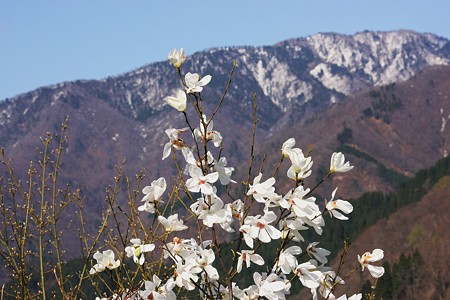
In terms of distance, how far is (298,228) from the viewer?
3.36 metres

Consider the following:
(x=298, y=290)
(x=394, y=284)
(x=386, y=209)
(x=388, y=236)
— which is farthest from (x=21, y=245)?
(x=386, y=209)

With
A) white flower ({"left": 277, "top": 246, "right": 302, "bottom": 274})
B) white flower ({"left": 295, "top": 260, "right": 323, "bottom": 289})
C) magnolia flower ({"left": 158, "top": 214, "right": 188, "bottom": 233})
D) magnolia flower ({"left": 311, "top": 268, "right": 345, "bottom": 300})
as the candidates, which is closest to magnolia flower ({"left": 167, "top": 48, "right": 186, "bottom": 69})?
magnolia flower ({"left": 158, "top": 214, "right": 188, "bottom": 233})

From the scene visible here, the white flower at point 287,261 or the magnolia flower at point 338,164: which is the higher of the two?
the magnolia flower at point 338,164

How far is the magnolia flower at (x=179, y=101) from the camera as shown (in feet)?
11.3

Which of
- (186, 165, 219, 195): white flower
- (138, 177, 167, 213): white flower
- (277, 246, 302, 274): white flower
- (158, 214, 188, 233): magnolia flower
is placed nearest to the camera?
(186, 165, 219, 195): white flower

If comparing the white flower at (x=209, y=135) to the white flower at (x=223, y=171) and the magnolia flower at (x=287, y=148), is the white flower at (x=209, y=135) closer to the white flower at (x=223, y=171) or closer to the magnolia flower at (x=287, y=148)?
the white flower at (x=223, y=171)

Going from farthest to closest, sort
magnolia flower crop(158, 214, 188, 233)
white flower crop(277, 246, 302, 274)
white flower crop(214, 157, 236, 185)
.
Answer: magnolia flower crop(158, 214, 188, 233) → white flower crop(214, 157, 236, 185) → white flower crop(277, 246, 302, 274)

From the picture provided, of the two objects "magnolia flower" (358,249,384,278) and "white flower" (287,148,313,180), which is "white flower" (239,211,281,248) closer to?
"white flower" (287,148,313,180)

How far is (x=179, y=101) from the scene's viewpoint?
346cm

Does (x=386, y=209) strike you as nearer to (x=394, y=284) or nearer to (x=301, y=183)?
(x=394, y=284)

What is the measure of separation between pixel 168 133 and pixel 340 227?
127 metres

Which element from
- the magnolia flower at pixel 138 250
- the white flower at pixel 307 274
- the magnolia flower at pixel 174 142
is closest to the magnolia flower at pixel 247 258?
the white flower at pixel 307 274

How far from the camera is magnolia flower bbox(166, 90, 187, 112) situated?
3.45m

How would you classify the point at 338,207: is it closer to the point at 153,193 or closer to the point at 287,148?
the point at 287,148
